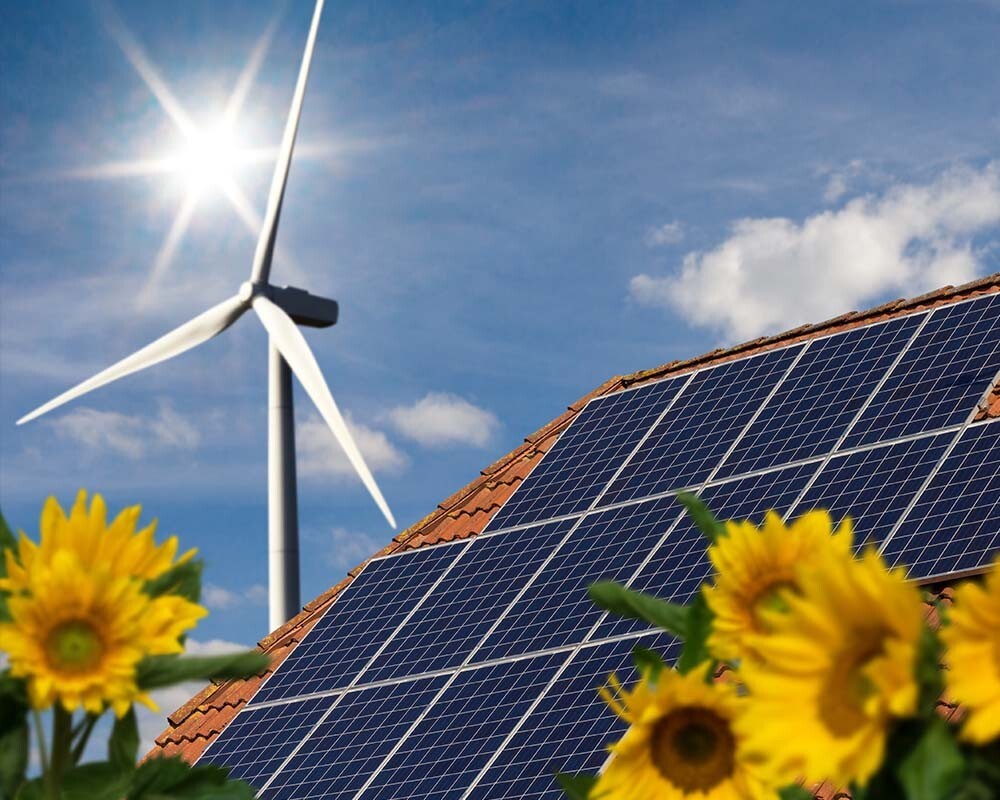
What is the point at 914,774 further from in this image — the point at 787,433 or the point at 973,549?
the point at 787,433

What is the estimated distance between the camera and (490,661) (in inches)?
571

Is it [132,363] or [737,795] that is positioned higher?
[132,363]

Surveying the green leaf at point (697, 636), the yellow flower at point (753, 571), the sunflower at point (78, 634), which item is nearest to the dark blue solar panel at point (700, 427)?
the green leaf at point (697, 636)

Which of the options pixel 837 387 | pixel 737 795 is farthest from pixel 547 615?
pixel 737 795

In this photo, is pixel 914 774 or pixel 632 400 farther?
pixel 632 400

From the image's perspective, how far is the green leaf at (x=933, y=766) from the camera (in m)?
2.52

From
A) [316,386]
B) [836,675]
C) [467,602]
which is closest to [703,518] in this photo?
[836,675]

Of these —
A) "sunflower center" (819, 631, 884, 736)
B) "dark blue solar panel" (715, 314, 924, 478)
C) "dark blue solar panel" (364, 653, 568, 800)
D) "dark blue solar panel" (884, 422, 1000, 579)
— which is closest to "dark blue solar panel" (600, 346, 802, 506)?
"dark blue solar panel" (715, 314, 924, 478)

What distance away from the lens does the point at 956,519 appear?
13.5m

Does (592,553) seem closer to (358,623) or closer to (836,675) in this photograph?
(358,623)

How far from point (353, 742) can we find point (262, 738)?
153 cm

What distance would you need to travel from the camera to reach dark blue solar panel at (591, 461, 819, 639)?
555 inches

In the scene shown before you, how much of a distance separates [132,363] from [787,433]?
→ 17573 mm

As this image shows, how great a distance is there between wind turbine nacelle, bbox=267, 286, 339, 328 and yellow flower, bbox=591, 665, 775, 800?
28.3m
